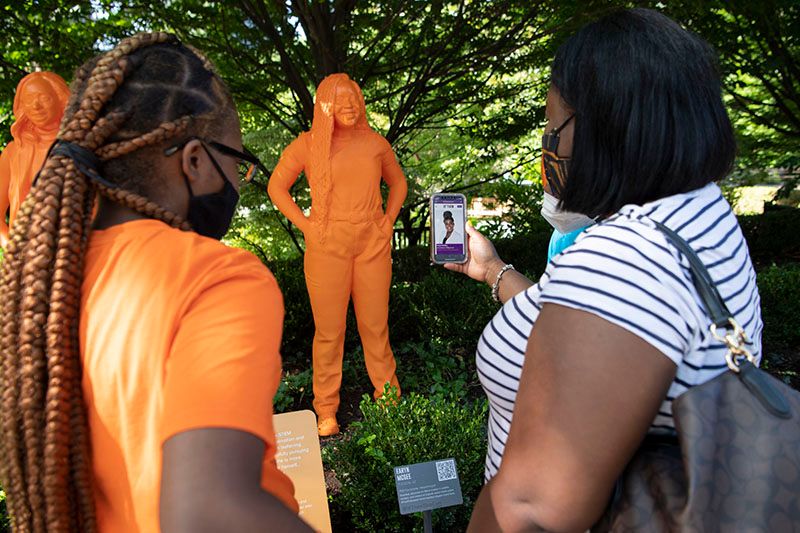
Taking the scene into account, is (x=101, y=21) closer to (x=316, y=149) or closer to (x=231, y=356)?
(x=316, y=149)

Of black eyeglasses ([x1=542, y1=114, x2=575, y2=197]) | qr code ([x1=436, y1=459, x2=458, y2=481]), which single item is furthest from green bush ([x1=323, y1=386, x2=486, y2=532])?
black eyeglasses ([x1=542, y1=114, x2=575, y2=197])

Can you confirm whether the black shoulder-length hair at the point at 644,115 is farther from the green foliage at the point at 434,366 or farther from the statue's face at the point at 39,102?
the statue's face at the point at 39,102

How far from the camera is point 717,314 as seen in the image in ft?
3.35

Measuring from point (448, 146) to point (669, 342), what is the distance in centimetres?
872

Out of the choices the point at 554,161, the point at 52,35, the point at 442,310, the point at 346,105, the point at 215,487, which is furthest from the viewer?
the point at 442,310

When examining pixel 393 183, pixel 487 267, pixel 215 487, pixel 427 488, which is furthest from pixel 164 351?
pixel 393 183

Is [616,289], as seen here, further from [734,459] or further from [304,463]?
[304,463]

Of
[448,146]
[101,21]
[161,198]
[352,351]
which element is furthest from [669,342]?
[448,146]

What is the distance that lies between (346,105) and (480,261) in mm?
2155

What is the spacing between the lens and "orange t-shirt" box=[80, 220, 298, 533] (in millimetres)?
896

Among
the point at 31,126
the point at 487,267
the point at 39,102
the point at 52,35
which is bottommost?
the point at 487,267

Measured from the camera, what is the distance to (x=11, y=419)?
971 mm

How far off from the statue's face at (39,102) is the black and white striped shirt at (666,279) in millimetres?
4242

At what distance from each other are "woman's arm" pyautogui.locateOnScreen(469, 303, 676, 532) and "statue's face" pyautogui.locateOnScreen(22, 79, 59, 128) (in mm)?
4339
